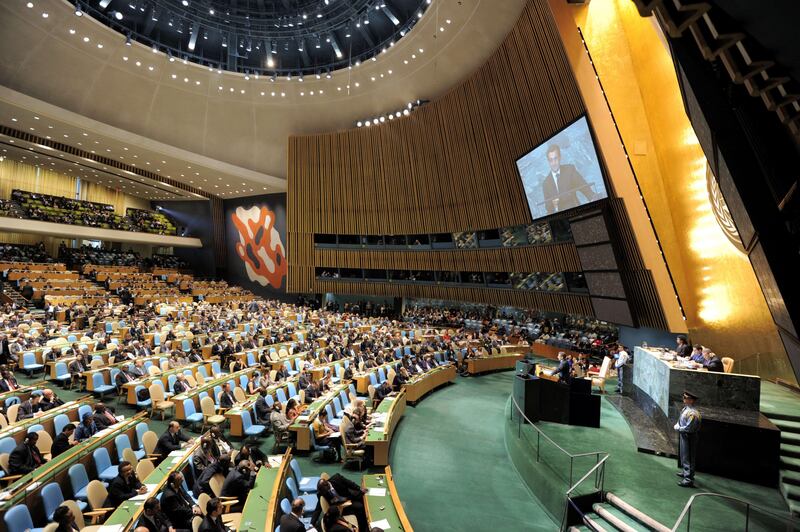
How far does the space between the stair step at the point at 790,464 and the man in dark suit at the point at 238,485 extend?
6.45 metres

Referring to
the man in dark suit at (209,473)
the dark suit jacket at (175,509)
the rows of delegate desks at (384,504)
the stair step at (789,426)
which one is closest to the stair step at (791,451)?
the stair step at (789,426)

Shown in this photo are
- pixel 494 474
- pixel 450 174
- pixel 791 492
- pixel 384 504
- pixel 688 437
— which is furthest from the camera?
pixel 450 174

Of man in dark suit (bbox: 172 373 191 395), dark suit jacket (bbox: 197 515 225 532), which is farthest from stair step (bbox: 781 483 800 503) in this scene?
man in dark suit (bbox: 172 373 191 395)

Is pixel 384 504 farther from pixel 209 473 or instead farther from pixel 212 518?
pixel 209 473

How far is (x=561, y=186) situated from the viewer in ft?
40.4

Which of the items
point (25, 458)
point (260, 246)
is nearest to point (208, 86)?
point (260, 246)

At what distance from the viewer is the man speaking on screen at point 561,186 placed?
37.6ft

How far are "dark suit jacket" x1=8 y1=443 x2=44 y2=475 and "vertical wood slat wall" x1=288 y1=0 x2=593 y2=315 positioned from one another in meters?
12.3

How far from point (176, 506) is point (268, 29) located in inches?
871

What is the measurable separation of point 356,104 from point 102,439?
20.0 metres

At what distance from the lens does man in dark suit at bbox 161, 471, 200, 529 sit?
434 centimetres

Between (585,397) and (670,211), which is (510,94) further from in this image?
(585,397)

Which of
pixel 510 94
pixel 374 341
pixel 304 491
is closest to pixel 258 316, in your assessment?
pixel 374 341

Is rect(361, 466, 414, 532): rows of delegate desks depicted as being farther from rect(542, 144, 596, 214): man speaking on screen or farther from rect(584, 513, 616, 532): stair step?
rect(542, 144, 596, 214): man speaking on screen
